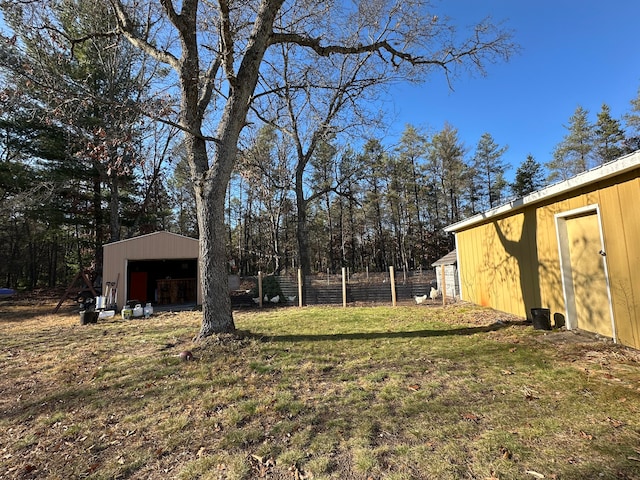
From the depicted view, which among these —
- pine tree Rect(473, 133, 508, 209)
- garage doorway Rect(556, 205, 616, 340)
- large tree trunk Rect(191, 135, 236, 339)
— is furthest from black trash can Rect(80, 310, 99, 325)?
pine tree Rect(473, 133, 508, 209)

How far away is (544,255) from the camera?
6.11 meters

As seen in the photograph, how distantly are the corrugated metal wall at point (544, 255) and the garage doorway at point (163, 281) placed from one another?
457 inches

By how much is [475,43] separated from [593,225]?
191 inches

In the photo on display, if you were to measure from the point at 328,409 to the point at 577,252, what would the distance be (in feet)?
17.0

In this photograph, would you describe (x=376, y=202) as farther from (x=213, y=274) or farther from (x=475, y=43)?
(x=213, y=274)

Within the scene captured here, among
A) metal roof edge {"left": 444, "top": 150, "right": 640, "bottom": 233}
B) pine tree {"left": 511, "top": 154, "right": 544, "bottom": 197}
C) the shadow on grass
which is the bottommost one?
the shadow on grass

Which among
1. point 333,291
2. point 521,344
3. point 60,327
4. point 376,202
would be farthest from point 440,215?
point 60,327

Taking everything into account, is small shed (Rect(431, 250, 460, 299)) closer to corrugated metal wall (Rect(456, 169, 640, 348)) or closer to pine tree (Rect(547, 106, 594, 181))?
corrugated metal wall (Rect(456, 169, 640, 348))

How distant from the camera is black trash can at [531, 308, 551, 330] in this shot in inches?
227

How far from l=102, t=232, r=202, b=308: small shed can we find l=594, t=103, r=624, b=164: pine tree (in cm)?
2642

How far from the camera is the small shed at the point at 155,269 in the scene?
12.3 metres

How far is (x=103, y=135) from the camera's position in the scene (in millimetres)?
4383

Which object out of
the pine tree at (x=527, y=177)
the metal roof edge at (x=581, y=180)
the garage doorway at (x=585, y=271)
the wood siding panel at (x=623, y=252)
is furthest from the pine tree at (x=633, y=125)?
the wood siding panel at (x=623, y=252)

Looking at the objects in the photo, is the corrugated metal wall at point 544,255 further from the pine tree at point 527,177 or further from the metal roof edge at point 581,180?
the pine tree at point 527,177
